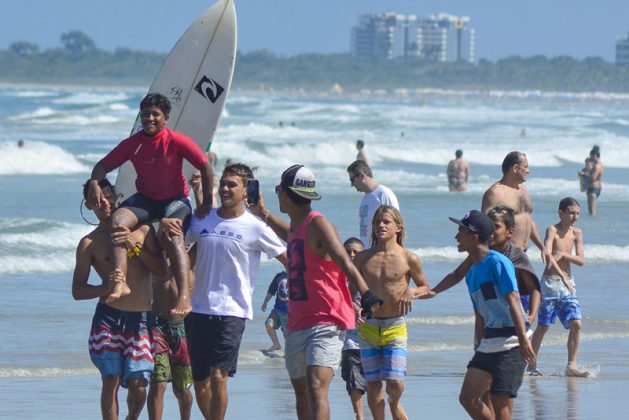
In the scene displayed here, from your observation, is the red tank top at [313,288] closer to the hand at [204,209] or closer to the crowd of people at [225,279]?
the crowd of people at [225,279]

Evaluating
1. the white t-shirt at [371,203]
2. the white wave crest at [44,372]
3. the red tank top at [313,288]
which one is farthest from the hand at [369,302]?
the white wave crest at [44,372]

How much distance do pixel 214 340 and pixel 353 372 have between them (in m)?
1.38

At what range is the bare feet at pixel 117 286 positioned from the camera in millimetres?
6934

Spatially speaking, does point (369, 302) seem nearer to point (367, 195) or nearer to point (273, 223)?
point (273, 223)

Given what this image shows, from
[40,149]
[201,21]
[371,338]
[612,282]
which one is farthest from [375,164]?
→ [371,338]

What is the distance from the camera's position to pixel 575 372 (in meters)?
10.6

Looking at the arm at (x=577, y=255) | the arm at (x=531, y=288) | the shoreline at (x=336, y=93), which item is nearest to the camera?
the arm at (x=531, y=288)

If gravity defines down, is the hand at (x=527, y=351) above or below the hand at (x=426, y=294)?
below

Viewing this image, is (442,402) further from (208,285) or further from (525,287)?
(208,285)

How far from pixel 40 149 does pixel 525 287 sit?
3669cm

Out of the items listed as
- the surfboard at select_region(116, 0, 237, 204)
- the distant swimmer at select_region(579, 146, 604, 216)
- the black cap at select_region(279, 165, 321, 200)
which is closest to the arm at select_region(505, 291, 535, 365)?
the black cap at select_region(279, 165, 321, 200)

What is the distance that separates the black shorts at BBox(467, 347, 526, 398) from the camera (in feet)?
23.3

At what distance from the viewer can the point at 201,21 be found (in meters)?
10.9

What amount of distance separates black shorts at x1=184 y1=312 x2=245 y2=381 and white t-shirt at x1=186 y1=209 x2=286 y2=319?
4cm
